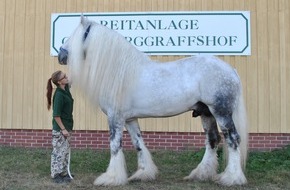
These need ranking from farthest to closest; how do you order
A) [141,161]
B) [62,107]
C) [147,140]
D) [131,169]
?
[147,140]
[131,169]
[141,161]
[62,107]

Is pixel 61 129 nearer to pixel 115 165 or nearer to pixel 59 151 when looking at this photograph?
pixel 59 151

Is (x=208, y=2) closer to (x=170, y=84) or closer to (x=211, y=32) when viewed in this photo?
(x=211, y=32)

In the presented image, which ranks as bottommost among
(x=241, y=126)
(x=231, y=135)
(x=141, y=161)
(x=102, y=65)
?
(x=141, y=161)

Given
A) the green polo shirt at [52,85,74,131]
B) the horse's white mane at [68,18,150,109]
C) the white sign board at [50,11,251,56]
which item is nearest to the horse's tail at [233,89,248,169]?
the horse's white mane at [68,18,150,109]

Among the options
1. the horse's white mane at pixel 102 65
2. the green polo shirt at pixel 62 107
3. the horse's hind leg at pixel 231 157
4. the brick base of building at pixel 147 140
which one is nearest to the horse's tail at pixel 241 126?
the horse's hind leg at pixel 231 157

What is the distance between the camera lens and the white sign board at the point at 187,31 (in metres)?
8.16

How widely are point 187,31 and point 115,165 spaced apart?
13.7ft

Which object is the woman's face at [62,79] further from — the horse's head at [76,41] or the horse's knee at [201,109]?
the horse's knee at [201,109]

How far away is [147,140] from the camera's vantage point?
8.16 metres

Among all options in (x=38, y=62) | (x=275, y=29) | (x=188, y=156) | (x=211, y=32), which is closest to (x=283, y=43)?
(x=275, y=29)

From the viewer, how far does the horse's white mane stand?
518 cm

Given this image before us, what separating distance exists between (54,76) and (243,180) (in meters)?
3.07

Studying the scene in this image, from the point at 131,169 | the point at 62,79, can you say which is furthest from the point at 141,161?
the point at 62,79

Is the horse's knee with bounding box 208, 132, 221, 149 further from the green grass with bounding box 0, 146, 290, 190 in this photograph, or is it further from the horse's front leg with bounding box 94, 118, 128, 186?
the horse's front leg with bounding box 94, 118, 128, 186
